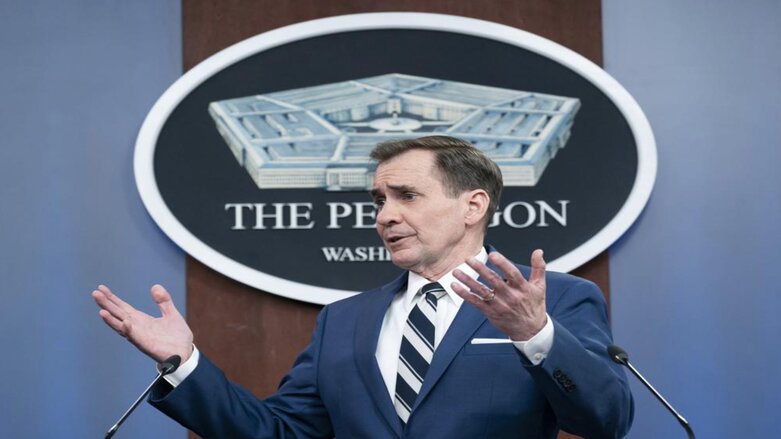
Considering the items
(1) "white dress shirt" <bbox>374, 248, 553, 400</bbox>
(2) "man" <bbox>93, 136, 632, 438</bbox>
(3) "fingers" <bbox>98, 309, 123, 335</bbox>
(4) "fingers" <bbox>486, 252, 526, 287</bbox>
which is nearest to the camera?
(4) "fingers" <bbox>486, 252, 526, 287</bbox>

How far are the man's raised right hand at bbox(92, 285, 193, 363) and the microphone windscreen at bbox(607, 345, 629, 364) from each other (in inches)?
33.4

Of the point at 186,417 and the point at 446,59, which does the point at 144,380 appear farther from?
the point at 446,59

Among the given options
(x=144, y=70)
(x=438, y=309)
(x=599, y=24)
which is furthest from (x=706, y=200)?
(x=144, y=70)

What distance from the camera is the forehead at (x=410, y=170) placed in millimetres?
2359

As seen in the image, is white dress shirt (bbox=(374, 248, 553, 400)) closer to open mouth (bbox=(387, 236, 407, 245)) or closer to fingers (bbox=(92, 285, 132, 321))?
open mouth (bbox=(387, 236, 407, 245))

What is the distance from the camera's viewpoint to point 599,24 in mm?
3371

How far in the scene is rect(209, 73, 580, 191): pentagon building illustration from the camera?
3248 mm

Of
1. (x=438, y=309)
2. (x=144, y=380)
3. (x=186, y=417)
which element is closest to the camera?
(x=186, y=417)

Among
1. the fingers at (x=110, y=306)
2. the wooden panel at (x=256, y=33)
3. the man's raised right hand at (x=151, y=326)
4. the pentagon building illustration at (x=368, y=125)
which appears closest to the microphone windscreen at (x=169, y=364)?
the man's raised right hand at (x=151, y=326)

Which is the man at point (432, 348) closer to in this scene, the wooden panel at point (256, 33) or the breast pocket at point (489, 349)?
the breast pocket at point (489, 349)

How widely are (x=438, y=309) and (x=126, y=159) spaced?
1.41 meters

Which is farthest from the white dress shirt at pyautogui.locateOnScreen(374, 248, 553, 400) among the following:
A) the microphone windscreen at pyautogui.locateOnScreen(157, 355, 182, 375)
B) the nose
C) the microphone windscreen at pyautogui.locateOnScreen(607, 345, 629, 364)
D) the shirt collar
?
the microphone windscreen at pyautogui.locateOnScreen(157, 355, 182, 375)

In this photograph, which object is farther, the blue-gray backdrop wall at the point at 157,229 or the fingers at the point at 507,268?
the blue-gray backdrop wall at the point at 157,229

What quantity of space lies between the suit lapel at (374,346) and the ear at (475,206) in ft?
0.69
